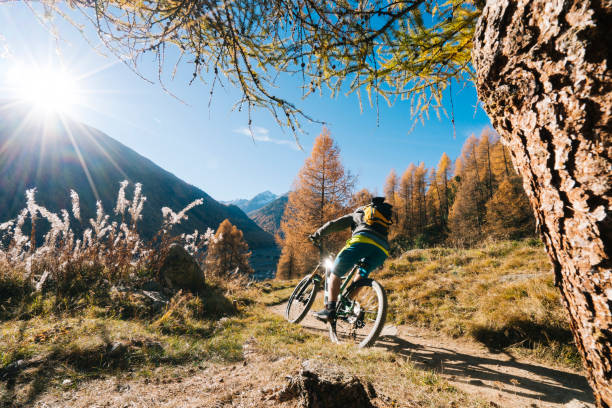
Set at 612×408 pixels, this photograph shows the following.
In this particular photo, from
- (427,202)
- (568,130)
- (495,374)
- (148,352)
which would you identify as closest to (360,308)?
(495,374)

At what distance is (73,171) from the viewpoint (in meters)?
80.0

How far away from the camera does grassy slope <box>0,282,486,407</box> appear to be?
5.92 feet

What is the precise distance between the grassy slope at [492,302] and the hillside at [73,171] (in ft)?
215

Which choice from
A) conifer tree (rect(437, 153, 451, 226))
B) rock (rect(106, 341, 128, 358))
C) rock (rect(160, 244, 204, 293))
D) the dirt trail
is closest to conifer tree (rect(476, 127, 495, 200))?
conifer tree (rect(437, 153, 451, 226))

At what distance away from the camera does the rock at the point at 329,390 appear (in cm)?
138

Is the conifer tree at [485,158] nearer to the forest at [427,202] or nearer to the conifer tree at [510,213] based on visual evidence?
the forest at [427,202]

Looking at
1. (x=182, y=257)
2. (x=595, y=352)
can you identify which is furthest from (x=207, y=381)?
(x=182, y=257)

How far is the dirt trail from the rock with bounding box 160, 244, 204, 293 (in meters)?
4.19

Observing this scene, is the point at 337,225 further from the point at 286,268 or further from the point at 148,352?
the point at 286,268

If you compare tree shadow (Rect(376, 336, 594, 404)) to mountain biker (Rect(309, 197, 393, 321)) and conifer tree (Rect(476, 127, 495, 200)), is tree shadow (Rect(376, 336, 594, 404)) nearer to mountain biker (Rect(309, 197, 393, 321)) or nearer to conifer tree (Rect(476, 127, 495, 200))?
mountain biker (Rect(309, 197, 393, 321))

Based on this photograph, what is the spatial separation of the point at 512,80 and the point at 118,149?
5233 inches

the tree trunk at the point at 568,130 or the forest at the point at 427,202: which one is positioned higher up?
the forest at the point at 427,202

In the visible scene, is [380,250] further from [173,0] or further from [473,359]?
[173,0]

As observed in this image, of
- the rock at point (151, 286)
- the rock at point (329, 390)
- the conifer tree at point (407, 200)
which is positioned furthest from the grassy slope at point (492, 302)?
the conifer tree at point (407, 200)
